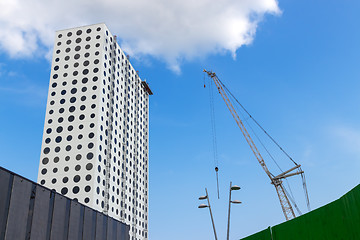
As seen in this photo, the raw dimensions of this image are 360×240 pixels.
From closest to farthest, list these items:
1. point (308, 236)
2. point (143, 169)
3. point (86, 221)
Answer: point (308, 236)
point (86, 221)
point (143, 169)

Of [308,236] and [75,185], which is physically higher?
[75,185]

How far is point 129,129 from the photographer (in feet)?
259

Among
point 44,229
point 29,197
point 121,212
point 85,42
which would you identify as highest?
point 85,42

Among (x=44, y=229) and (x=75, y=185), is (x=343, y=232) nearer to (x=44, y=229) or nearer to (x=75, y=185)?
(x=44, y=229)

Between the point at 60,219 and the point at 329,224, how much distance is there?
1866 centimetres

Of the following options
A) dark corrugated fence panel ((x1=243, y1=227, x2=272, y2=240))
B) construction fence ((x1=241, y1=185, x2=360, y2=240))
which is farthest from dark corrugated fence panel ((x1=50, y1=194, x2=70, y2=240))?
construction fence ((x1=241, y1=185, x2=360, y2=240))

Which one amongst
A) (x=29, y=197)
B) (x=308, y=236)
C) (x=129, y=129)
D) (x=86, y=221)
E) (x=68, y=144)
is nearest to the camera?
(x=308, y=236)

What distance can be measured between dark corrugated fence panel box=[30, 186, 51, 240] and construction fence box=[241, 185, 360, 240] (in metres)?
14.5

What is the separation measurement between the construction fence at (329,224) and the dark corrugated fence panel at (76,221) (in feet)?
53.8

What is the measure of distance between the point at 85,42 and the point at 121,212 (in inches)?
1344

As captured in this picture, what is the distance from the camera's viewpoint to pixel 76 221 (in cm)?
2584

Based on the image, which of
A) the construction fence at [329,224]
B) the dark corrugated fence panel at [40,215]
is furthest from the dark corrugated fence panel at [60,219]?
the construction fence at [329,224]

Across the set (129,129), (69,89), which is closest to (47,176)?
(69,89)

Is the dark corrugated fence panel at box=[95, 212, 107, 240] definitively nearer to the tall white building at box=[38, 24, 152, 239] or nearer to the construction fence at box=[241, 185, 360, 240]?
the construction fence at box=[241, 185, 360, 240]
